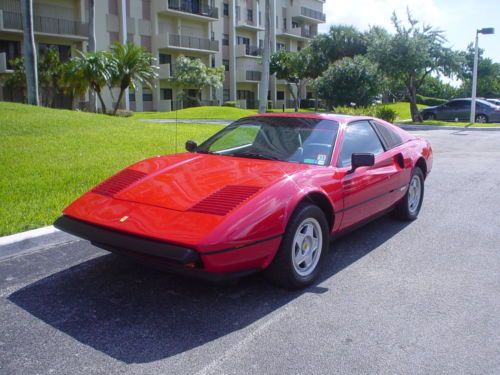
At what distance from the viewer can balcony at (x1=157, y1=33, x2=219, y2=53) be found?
139 feet

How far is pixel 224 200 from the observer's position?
366 cm

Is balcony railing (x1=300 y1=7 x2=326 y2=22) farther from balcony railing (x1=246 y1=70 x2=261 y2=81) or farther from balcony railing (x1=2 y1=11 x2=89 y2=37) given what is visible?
balcony railing (x1=2 y1=11 x2=89 y2=37)

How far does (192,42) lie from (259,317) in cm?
4383

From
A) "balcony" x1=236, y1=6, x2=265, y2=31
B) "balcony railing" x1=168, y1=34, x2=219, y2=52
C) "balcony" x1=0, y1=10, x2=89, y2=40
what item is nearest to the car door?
"balcony" x1=0, y1=10, x2=89, y2=40

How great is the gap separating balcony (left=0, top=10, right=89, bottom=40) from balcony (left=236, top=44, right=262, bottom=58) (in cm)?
1920

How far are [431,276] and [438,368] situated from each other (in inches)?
60.5

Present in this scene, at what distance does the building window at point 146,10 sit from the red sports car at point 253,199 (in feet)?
132

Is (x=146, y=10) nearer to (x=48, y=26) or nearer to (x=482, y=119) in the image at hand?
(x=48, y=26)

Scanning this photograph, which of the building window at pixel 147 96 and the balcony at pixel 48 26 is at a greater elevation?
the balcony at pixel 48 26

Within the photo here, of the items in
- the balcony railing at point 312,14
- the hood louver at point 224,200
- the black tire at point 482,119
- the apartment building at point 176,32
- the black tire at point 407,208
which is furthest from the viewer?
the balcony railing at point 312,14

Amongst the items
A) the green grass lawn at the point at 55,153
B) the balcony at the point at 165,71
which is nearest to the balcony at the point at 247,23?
the balcony at the point at 165,71

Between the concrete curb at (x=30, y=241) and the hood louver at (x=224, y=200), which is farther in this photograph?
the concrete curb at (x=30, y=241)

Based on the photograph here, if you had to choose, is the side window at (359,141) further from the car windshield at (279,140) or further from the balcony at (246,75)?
the balcony at (246,75)

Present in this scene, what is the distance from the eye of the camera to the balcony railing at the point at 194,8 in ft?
143
